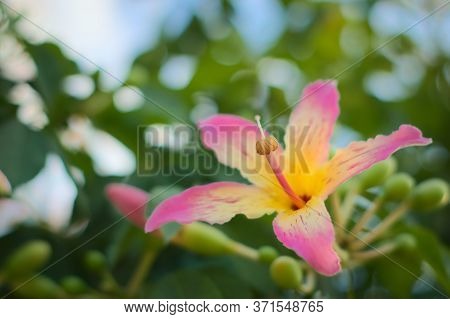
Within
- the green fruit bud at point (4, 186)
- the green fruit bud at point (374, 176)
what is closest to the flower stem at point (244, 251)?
the green fruit bud at point (374, 176)

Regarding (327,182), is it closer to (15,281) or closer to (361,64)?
(15,281)

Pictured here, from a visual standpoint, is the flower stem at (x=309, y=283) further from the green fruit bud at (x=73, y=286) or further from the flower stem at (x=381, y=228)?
the green fruit bud at (x=73, y=286)

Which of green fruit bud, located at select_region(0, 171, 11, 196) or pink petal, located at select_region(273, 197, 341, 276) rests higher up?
pink petal, located at select_region(273, 197, 341, 276)

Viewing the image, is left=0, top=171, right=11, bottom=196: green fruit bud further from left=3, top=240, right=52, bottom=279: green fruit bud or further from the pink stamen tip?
the pink stamen tip

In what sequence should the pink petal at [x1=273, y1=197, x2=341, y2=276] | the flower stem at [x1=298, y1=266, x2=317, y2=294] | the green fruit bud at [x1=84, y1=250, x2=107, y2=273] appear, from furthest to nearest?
1. the green fruit bud at [x1=84, y1=250, x2=107, y2=273]
2. the flower stem at [x1=298, y1=266, x2=317, y2=294]
3. the pink petal at [x1=273, y1=197, x2=341, y2=276]

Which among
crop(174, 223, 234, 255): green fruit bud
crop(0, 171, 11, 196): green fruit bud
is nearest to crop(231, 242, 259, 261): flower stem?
crop(174, 223, 234, 255): green fruit bud
